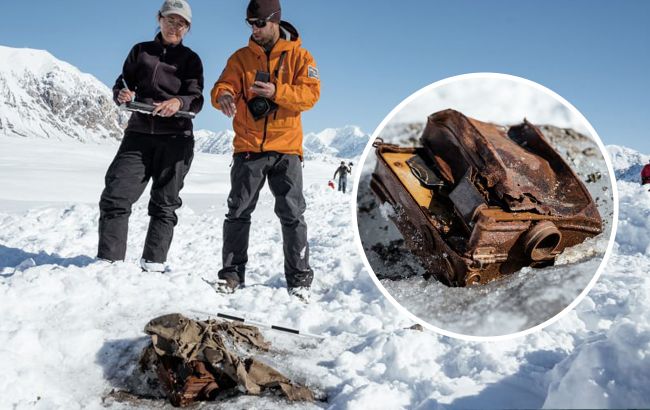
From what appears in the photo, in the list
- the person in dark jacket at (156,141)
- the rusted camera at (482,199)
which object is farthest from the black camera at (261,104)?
the rusted camera at (482,199)

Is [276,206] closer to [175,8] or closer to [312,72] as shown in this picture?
[312,72]

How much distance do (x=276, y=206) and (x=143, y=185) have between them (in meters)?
1.19

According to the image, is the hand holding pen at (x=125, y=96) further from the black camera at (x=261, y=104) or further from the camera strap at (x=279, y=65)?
the camera strap at (x=279, y=65)

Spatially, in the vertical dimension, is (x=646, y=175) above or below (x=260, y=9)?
below

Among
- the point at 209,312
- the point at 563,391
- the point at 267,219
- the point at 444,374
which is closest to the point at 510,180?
the point at 563,391

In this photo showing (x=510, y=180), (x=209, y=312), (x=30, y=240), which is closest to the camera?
(x=510, y=180)

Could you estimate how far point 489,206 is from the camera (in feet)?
4.72

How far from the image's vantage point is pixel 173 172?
180 inches

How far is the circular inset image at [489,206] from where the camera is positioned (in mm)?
1452

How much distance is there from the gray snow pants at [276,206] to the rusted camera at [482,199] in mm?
2681

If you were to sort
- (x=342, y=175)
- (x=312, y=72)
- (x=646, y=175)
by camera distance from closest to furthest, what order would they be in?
(x=312, y=72) → (x=646, y=175) → (x=342, y=175)

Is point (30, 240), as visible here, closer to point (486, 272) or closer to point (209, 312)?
point (209, 312)

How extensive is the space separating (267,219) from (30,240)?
367cm

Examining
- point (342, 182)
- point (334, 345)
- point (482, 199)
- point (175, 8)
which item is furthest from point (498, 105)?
point (342, 182)
